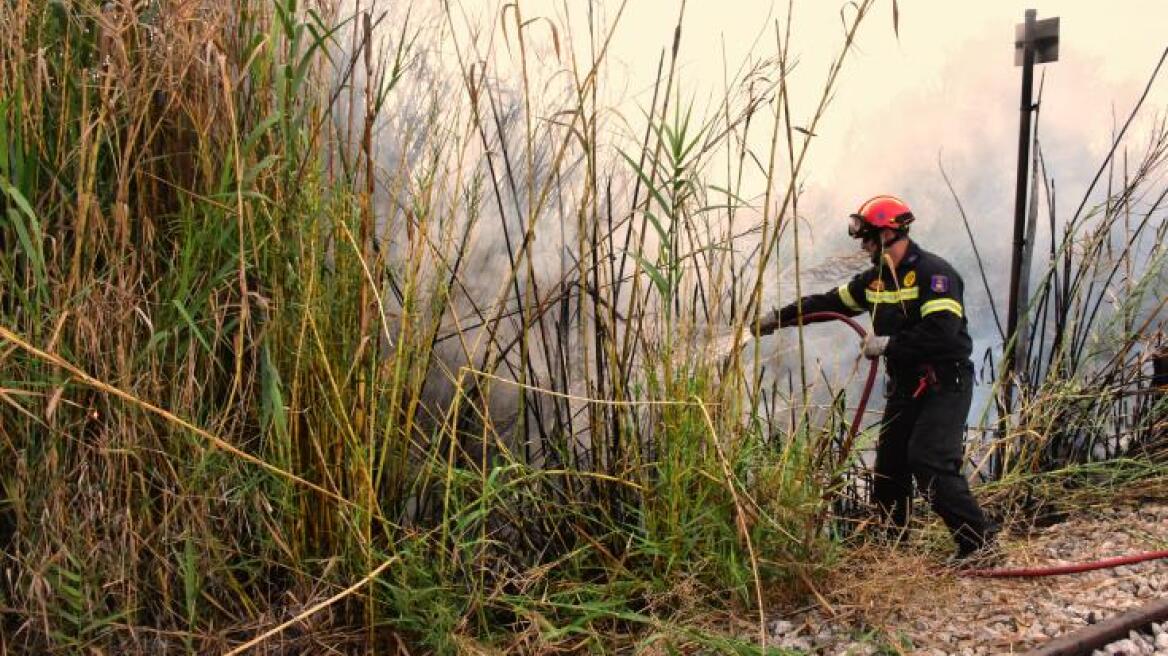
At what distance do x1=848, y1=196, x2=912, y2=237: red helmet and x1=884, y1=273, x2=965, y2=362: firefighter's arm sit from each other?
0.22 meters

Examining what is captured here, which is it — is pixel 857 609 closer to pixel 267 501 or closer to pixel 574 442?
pixel 574 442

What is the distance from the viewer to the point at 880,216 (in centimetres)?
425

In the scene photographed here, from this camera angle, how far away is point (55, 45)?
109 inches

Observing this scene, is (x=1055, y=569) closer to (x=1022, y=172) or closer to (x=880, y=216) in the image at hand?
(x=880, y=216)

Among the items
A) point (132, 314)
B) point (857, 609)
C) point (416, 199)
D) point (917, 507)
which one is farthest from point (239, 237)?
point (917, 507)

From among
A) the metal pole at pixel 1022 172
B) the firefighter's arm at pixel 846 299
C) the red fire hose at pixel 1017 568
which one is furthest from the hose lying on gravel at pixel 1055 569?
the metal pole at pixel 1022 172

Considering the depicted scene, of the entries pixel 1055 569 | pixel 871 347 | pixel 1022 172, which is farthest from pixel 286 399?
pixel 1022 172

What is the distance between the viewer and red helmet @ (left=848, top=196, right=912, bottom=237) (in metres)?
4.25

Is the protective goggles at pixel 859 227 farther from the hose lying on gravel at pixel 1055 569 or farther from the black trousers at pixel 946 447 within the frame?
the hose lying on gravel at pixel 1055 569

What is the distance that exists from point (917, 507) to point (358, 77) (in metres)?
2.74

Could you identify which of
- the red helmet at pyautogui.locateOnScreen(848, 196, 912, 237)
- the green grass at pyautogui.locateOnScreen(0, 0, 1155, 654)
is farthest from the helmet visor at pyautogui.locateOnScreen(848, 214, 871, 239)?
the green grass at pyautogui.locateOnScreen(0, 0, 1155, 654)

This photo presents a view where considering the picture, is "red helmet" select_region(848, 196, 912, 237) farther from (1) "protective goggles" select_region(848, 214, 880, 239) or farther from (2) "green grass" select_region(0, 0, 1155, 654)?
(2) "green grass" select_region(0, 0, 1155, 654)

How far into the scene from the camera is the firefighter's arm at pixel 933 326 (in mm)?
4230

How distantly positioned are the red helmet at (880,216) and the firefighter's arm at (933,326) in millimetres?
220
